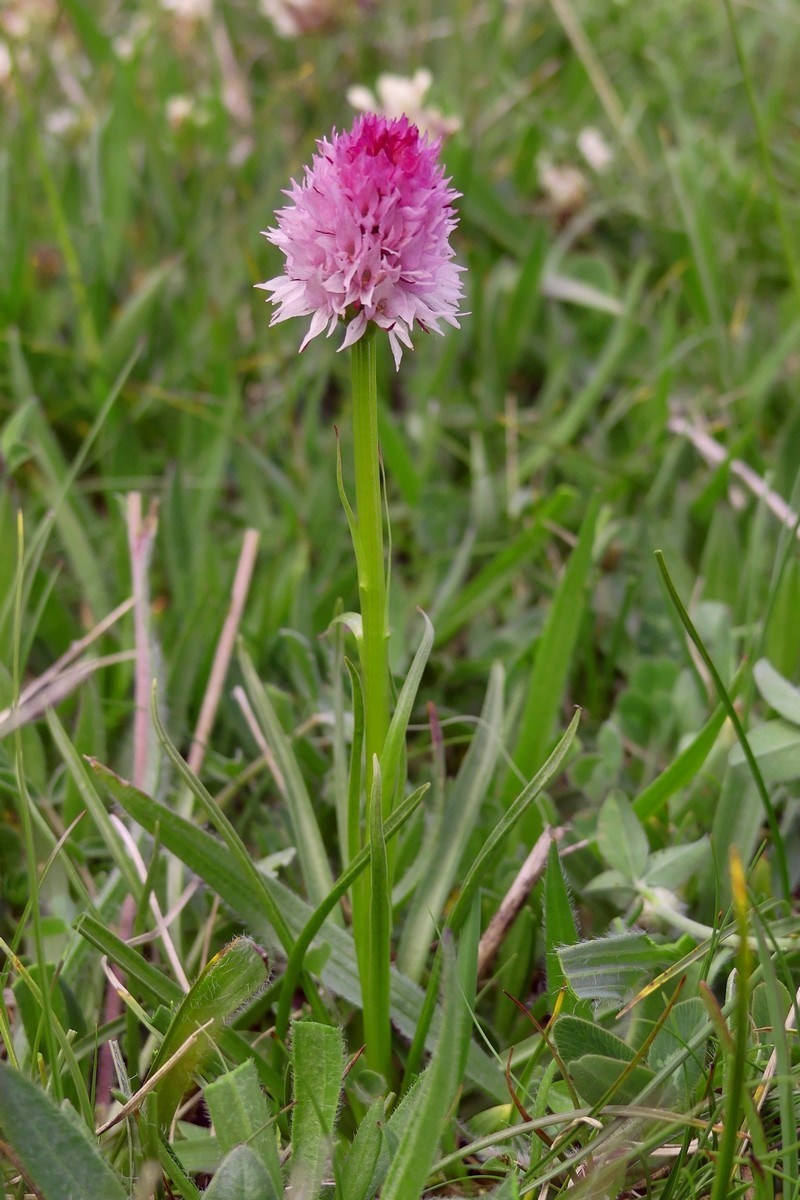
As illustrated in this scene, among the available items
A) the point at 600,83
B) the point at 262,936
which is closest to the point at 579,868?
the point at 262,936

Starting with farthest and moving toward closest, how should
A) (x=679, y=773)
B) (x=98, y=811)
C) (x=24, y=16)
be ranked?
(x=24, y=16)
(x=679, y=773)
(x=98, y=811)

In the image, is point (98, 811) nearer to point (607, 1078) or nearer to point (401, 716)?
point (401, 716)

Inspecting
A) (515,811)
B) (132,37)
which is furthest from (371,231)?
(132,37)

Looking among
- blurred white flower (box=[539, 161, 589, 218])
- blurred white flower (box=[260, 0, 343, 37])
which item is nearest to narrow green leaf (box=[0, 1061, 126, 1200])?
blurred white flower (box=[539, 161, 589, 218])

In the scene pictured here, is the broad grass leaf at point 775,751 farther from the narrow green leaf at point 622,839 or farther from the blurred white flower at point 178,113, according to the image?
the blurred white flower at point 178,113

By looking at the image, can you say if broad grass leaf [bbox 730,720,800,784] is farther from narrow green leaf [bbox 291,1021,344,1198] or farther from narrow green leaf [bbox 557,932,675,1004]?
narrow green leaf [bbox 291,1021,344,1198]

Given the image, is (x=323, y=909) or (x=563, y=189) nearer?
(x=323, y=909)
